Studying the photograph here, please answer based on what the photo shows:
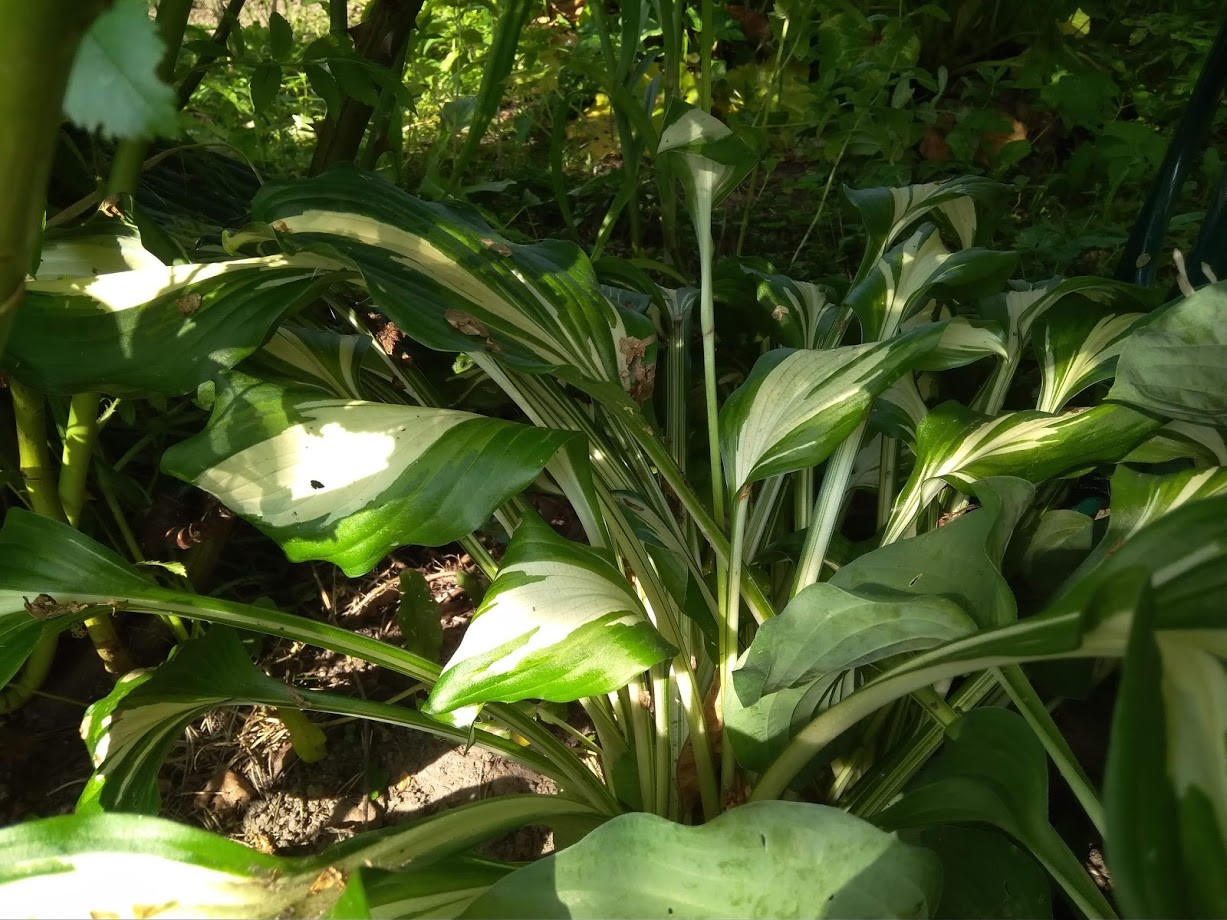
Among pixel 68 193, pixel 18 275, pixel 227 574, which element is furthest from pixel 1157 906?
pixel 68 193

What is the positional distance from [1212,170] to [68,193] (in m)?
1.53

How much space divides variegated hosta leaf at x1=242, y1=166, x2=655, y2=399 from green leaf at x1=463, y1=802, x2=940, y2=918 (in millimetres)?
258

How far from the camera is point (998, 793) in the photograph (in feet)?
1.32

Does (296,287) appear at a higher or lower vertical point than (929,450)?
higher

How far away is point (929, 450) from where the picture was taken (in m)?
0.58

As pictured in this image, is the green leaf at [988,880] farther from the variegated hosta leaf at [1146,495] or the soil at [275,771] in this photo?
the soil at [275,771]

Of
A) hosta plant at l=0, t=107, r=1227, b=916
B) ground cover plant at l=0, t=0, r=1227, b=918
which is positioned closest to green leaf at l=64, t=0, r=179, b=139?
ground cover plant at l=0, t=0, r=1227, b=918

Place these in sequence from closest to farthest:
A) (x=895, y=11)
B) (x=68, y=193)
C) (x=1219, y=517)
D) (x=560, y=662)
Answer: (x=1219, y=517)
(x=560, y=662)
(x=68, y=193)
(x=895, y=11)

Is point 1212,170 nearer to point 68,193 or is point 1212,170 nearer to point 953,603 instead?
point 953,603

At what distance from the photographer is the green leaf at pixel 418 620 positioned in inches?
29.1

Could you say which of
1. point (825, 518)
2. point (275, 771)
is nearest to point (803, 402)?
point (825, 518)

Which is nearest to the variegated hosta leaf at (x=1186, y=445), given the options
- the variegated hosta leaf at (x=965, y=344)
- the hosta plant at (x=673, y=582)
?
the hosta plant at (x=673, y=582)

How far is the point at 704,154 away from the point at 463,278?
7.8 inches

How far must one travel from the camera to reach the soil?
0.67 m
